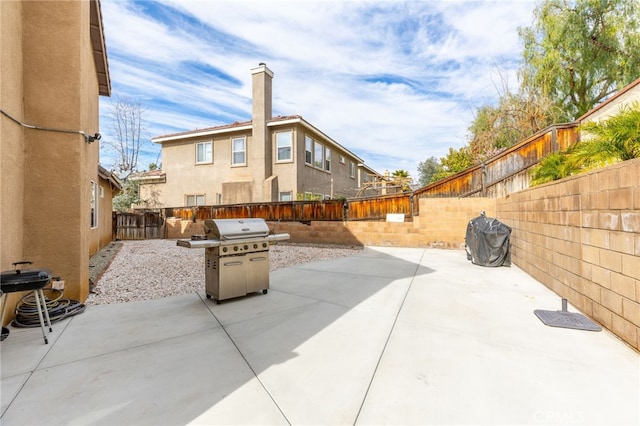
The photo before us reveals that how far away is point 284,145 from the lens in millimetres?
15445

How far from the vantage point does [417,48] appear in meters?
12.5

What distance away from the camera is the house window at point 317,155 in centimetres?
1725

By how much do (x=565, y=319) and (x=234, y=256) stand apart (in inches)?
181

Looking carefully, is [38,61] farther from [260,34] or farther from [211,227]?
[260,34]

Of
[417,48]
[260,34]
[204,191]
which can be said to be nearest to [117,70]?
[204,191]

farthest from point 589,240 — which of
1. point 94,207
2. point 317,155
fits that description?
point 317,155

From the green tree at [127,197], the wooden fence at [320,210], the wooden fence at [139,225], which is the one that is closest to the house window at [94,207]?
the wooden fence at [320,210]

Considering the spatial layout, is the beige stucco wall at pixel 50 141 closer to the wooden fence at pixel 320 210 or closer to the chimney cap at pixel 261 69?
the wooden fence at pixel 320 210

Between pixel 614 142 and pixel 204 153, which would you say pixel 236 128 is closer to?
pixel 204 153

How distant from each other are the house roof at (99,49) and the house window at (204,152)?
607 centimetres

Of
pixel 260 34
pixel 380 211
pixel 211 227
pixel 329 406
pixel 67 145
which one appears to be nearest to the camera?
pixel 329 406

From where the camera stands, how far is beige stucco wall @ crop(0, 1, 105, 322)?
12.5 feet

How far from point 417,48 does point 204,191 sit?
13836 mm

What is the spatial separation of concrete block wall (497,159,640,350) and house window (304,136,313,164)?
12210 millimetres
